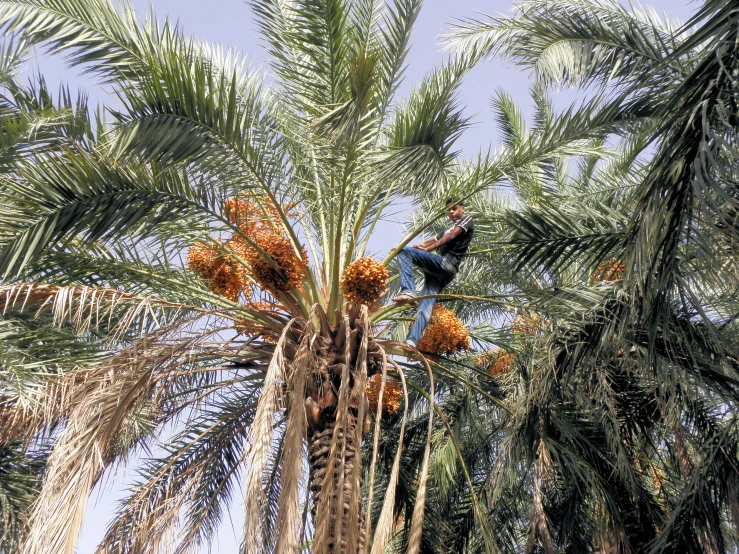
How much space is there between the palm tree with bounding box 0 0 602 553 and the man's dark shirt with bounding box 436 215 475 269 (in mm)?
311

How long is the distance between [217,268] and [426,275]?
1793 mm

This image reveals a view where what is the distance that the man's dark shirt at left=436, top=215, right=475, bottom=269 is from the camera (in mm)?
8227

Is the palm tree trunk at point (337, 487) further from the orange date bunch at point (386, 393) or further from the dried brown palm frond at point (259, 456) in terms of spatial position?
the orange date bunch at point (386, 393)

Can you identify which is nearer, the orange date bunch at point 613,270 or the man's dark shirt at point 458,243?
the orange date bunch at point 613,270

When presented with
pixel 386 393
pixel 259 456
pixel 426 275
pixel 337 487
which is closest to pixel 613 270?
pixel 426 275

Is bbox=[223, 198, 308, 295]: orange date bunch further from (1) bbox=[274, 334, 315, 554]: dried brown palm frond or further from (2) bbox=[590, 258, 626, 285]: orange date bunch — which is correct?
(2) bbox=[590, 258, 626, 285]: orange date bunch

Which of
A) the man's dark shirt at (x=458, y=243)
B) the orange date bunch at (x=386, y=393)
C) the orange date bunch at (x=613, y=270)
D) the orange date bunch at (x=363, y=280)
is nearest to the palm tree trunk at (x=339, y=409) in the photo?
the orange date bunch at (x=363, y=280)

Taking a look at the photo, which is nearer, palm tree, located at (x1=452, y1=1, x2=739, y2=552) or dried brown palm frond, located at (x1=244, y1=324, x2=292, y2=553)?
dried brown palm frond, located at (x1=244, y1=324, x2=292, y2=553)

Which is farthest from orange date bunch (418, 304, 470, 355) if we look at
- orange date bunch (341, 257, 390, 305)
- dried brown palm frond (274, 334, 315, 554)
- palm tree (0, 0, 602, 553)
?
dried brown palm frond (274, 334, 315, 554)

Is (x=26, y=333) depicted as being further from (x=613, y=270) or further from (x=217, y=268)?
(x=613, y=270)

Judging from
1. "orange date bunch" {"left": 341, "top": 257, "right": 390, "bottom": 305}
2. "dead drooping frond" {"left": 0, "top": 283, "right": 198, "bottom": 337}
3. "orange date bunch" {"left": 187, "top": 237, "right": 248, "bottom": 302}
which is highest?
"orange date bunch" {"left": 187, "top": 237, "right": 248, "bottom": 302}

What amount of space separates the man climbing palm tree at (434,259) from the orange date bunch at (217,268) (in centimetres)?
129

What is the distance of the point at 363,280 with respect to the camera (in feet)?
24.3

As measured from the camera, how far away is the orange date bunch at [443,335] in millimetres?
8422
